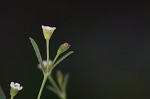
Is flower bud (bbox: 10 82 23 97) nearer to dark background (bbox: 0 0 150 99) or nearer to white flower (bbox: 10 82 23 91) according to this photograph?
white flower (bbox: 10 82 23 91)

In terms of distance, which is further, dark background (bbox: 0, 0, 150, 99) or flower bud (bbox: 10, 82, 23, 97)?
dark background (bbox: 0, 0, 150, 99)

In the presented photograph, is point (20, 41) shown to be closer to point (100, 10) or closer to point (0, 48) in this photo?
point (0, 48)

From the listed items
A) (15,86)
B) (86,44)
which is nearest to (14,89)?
(15,86)

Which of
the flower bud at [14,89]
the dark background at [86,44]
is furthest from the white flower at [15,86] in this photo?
the dark background at [86,44]

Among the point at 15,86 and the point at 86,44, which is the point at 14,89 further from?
the point at 86,44

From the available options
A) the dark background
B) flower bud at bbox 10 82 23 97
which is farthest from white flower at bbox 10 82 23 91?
the dark background

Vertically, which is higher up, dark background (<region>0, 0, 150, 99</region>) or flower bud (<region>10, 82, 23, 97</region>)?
flower bud (<region>10, 82, 23, 97</region>)

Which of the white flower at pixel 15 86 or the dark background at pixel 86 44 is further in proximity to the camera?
the dark background at pixel 86 44

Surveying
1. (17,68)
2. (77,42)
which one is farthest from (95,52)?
(17,68)

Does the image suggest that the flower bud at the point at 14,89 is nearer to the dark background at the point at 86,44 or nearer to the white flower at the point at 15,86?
the white flower at the point at 15,86
